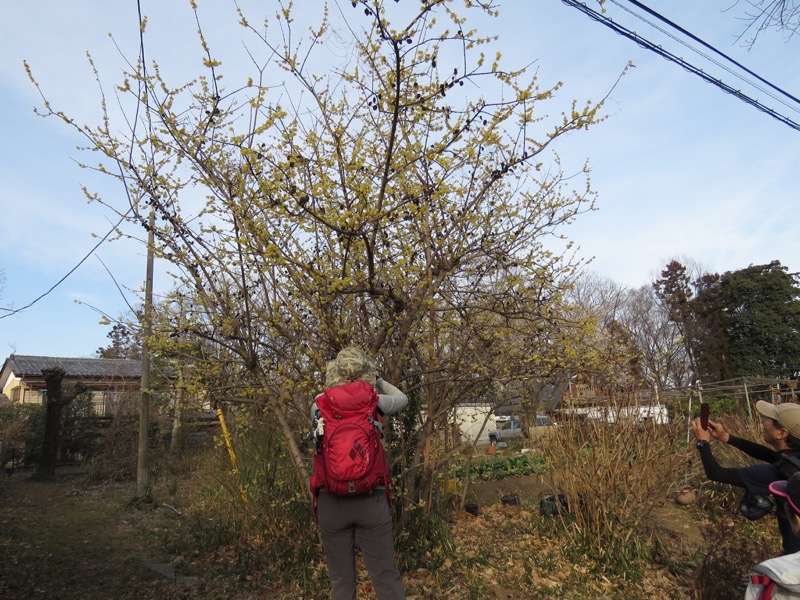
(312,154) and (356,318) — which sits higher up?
(312,154)

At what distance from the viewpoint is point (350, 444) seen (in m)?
2.77

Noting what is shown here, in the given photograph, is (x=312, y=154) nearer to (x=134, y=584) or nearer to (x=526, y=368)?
(x=526, y=368)

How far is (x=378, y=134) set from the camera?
473 centimetres

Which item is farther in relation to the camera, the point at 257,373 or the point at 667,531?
the point at 667,531

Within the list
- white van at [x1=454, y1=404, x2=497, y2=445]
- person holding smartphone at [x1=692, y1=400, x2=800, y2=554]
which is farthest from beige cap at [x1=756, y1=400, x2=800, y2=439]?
white van at [x1=454, y1=404, x2=497, y2=445]

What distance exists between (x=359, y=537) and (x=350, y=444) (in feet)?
→ 1.67

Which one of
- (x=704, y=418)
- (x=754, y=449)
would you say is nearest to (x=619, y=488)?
(x=754, y=449)

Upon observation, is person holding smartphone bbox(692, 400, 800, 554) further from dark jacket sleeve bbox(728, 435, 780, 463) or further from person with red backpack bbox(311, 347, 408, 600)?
person with red backpack bbox(311, 347, 408, 600)

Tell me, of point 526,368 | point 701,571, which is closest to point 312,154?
point 526,368

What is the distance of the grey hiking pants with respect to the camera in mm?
2834

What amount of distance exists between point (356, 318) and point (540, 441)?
3.08m

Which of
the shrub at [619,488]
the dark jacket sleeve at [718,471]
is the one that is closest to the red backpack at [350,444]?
the dark jacket sleeve at [718,471]

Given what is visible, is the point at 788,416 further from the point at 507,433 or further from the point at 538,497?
the point at 507,433

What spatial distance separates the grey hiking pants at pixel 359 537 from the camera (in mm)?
2834
